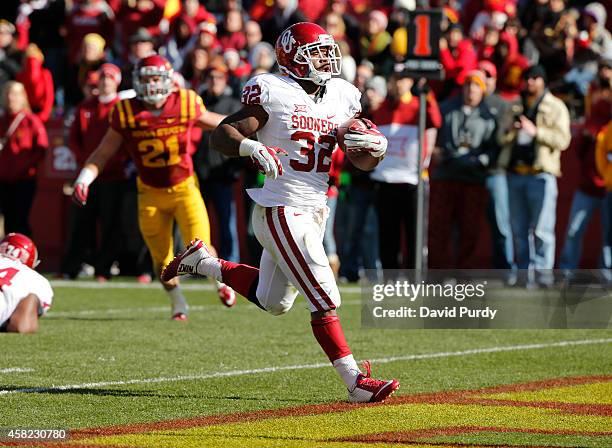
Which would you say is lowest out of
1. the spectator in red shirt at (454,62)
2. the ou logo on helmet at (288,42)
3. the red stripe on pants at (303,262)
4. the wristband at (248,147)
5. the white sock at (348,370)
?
the white sock at (348,370)

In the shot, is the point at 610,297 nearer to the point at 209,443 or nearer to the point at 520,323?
the point at 520,323

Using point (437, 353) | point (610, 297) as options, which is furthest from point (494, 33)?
point (437, 353)

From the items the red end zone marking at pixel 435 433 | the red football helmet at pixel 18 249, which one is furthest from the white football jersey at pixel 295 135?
the red football helmet at pixel 18 249

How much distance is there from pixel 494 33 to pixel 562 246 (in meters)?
2.57

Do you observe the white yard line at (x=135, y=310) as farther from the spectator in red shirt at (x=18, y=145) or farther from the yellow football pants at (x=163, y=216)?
the spectator in red shirt at (x=18, y=145)

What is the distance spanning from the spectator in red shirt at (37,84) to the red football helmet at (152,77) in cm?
598

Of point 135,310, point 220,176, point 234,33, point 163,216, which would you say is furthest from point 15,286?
point 234,33

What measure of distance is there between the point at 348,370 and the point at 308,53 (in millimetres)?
1625

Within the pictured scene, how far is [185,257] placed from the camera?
809 centimetres

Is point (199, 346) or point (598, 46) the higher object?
point (598, 46)

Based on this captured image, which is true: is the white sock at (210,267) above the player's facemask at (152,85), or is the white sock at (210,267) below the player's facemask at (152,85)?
below

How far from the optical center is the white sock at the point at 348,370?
6925 millimetres

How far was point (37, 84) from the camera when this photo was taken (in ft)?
53.3

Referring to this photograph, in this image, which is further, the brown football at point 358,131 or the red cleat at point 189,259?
the red cleat at point 189,259
